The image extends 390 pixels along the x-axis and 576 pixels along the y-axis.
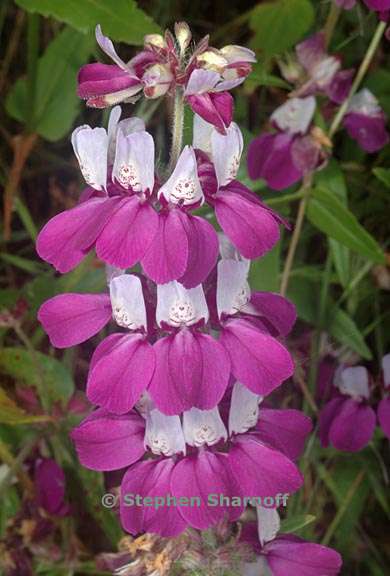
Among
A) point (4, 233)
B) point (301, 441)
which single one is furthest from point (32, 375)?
point (301, 441)

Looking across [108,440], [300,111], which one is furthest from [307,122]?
[108,440]

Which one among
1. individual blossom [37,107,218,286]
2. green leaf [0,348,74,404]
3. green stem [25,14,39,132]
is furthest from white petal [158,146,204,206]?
green stem [25,14,39,132]

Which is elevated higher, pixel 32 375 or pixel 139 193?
pixel 139 193

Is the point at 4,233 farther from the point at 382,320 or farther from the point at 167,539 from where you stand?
the point at 167,539

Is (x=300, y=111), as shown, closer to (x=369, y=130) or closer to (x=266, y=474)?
(x=369, y=130)

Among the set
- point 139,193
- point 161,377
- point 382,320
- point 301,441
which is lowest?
point 382,320

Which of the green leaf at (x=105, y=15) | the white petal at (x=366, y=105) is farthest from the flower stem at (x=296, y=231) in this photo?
the green leaf at (x=105, y=15)

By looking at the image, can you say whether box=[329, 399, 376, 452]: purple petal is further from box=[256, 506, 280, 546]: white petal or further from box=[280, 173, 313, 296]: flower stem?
box=[256, 506, 280, 546]: white petal
